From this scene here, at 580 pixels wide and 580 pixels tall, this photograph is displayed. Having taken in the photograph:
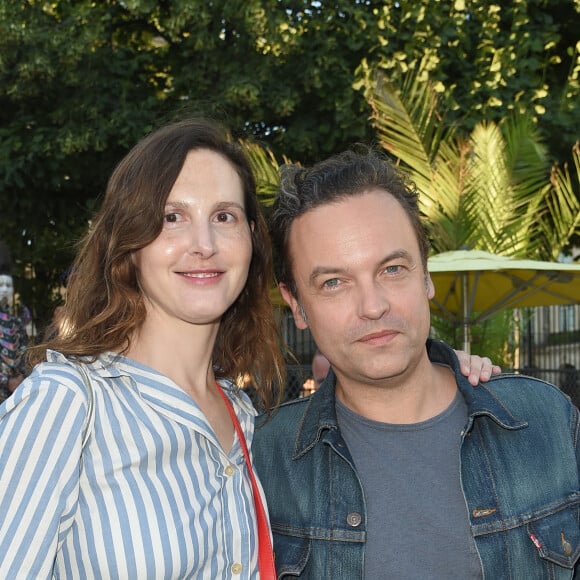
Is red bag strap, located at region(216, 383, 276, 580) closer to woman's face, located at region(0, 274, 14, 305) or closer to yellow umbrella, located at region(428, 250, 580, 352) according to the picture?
yellow umbrella, located at region(428, 250, 580, 352)

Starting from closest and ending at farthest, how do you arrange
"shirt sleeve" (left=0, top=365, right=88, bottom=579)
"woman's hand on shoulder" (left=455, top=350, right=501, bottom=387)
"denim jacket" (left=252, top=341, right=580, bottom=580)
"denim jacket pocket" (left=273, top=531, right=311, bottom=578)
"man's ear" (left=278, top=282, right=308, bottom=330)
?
"shirt sleeve" (left=0, top=365, right=88, bottom=579)
"denim jacket" (left=252, top=341, right=580, bottom=580)
"denim jacket pocket" (left=273, top=531, right=311, bottom=578)
"woman's hand on shoulder" (left=455, top=350, right=501, bottom=387)
"man's ear" (left=278, top=282, right=308, bottom=330)

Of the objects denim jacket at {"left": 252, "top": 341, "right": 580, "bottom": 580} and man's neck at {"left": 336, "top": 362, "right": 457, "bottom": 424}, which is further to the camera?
man's neck at {"left": 336, "top": 362, "right": 457, "bottom": 424}

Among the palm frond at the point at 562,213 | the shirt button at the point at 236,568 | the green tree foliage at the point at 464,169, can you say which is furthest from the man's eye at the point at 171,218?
the palm frond at the point at 562,213

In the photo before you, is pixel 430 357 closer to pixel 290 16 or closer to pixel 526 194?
pixel 526 194

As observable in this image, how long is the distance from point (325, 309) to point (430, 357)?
20.8 inches

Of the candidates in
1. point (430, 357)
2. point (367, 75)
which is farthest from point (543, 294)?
point (430, 357)

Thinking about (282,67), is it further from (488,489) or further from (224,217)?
(488,489)

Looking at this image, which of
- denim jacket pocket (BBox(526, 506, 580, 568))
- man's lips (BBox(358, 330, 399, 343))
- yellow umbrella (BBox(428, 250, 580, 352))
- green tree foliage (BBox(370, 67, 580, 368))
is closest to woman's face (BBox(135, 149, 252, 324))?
man's lips (BBox(358, 330, 399, 343))

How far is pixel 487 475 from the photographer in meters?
2.37

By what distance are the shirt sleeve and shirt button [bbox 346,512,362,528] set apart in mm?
829

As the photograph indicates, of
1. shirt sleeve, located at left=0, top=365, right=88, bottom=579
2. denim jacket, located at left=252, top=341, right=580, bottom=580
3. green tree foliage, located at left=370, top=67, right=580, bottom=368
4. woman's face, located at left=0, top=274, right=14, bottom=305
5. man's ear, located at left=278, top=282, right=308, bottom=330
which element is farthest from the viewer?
green tree foliage, located at left=370, top=67, right=580, bottom=368

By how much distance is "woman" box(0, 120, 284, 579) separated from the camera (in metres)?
1.89

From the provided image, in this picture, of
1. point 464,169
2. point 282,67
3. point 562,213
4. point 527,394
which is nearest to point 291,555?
point 527,394

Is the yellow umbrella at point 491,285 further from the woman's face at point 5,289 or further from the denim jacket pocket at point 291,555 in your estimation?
the denim jacket pocket at point 291,555
